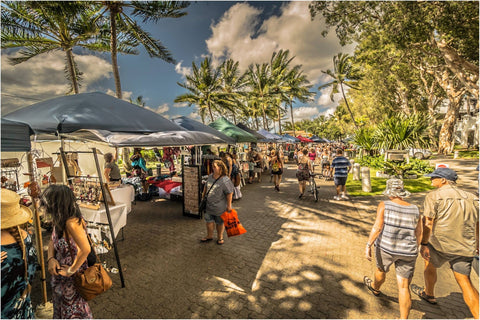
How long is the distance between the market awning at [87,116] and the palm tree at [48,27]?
6603 millimetres

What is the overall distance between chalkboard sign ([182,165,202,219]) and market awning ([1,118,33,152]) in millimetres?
3864

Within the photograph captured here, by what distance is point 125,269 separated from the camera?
12.9 feet

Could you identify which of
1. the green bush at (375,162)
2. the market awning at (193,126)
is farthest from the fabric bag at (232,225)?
the green bush at (375,162)

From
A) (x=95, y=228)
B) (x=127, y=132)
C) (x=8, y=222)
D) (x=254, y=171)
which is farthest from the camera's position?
(x=254, y=171)

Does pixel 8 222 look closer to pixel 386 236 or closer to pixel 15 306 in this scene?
pixel 15 306

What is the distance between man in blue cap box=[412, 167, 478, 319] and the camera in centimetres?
266

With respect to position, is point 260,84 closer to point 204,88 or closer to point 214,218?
point 204,88

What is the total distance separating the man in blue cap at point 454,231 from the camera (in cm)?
266

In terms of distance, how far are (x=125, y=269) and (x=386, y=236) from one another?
428 centimetres

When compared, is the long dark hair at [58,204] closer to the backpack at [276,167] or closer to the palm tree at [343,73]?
the backpack at [276,167]

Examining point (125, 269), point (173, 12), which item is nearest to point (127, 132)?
point (125, 269)

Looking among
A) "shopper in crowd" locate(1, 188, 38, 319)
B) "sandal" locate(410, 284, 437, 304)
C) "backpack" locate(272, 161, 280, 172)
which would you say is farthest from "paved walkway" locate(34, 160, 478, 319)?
"backpack" locate(272, 161, 280, 172)

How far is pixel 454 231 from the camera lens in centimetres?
268

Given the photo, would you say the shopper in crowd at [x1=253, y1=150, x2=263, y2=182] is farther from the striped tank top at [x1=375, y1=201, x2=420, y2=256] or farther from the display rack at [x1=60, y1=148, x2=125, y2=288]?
the striped tank top at [x1=375, y1=201, x2=420, y2=256]
